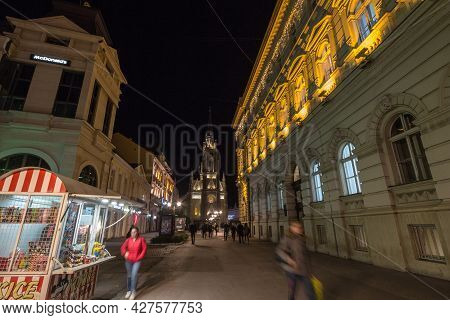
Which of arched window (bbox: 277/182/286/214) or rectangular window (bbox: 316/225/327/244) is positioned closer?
rectangular window (bbox: 316/225/327/244)

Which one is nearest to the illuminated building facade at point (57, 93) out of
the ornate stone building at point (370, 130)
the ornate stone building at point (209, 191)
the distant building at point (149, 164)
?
the ornate stone building at point (370, 130)

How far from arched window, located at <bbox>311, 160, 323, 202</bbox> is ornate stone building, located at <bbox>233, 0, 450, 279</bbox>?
0.07m

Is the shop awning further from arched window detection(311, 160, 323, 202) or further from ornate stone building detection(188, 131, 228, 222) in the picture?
ornate stone building detection(188, 131, 228, 222)

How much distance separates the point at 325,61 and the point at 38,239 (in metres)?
16.9

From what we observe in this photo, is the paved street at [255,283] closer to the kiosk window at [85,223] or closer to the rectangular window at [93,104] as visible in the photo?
the kiosk window at [85,223]

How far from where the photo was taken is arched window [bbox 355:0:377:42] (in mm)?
10517

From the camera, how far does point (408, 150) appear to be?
349 inches

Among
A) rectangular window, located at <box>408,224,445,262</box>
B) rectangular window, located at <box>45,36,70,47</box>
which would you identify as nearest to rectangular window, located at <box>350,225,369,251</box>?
rectangular window, located at <box>408,224,445,262</box>

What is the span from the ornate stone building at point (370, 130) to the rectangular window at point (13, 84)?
65.1ft

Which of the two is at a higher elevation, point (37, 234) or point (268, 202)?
point (268, 202)

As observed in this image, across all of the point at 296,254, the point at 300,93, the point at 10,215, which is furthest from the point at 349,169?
the point at 10,215

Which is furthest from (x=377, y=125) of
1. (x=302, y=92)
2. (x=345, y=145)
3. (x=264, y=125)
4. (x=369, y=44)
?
(x=264, y=125)

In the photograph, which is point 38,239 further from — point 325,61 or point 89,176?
point 325,61
